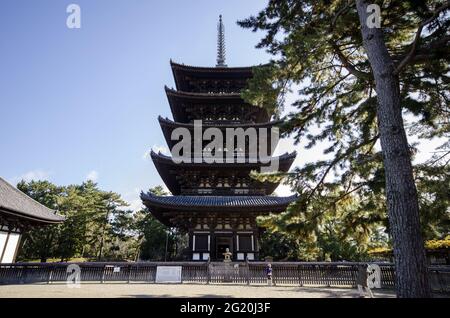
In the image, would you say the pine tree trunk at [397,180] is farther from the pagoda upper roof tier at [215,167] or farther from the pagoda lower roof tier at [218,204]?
the pagoda upper roof tier at [215,167]

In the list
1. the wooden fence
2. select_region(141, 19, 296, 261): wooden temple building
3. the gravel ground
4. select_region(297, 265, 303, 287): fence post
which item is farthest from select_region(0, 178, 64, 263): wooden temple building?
select_region(297, 265, 303, 287): fence post

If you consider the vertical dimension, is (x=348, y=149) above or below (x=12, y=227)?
above

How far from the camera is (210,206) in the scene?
15.1m

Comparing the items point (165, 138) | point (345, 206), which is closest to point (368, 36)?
point (345, 206)

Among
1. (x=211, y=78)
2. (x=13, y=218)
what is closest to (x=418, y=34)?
(x=211, y=78)

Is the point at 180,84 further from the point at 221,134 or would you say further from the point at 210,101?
the point at 221,134

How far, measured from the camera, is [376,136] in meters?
7.04

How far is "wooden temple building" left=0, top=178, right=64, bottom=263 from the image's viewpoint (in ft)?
45.3

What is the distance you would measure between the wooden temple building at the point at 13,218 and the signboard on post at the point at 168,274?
813 centimetres

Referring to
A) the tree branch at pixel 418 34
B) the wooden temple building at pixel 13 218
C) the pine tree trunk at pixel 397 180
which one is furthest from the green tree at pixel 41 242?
the tree branch at pixel 418 34

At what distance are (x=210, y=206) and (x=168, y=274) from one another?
4.25 meters

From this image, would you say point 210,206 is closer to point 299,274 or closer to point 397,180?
point 299,274

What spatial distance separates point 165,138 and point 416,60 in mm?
17097

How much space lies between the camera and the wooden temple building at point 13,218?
13.8 metres
